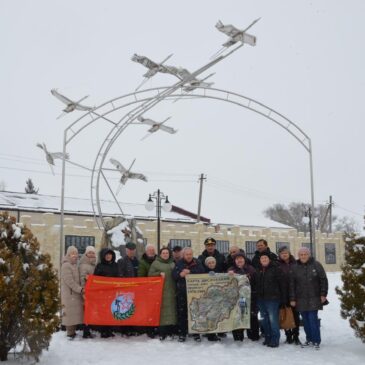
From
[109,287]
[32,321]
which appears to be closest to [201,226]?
[109,287]

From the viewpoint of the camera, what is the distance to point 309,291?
8.35 m

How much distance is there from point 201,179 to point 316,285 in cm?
3958

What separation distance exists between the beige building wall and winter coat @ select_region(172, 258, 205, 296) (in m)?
14.4

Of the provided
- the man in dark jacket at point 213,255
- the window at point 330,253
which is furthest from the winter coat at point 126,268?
the window at point 330,253

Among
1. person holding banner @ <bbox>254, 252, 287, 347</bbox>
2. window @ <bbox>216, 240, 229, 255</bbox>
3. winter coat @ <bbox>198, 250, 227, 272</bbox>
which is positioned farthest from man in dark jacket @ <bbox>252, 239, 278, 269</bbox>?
window @ <bbox>216, 240, 229, 255</bbox>

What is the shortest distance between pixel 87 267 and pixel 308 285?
4.02 m

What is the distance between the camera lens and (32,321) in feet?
21.5

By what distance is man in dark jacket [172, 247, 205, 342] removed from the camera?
891cm

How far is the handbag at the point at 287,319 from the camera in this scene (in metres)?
8.61

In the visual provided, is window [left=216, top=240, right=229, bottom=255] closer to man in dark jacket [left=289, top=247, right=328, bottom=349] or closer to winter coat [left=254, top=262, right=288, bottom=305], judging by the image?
winter coat [left=254, top=262, right=288, bottom=305]

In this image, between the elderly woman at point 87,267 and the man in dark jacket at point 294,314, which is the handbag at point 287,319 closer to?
the man in dark jacket at point 294,314

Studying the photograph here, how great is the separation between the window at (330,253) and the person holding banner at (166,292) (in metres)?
34.1

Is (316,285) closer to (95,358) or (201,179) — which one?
(95,358)

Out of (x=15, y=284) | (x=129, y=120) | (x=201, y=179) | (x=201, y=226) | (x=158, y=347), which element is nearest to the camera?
(x=15, y=284)
